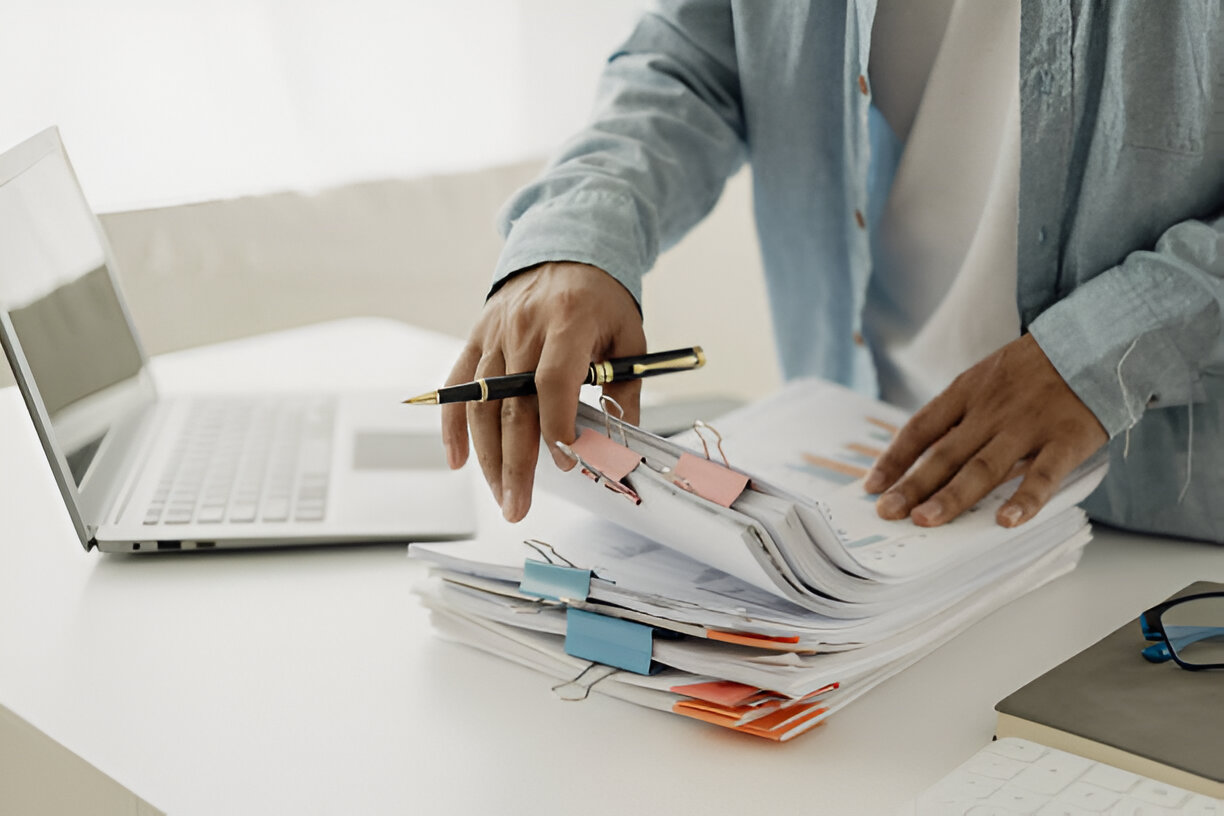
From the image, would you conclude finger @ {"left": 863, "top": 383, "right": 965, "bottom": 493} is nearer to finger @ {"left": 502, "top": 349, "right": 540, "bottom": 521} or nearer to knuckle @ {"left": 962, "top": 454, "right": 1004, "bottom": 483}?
knuckle @ {"left": 962, "top": 454, "right": 1004, "bottom": 483}

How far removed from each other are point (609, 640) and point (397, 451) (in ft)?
1.51

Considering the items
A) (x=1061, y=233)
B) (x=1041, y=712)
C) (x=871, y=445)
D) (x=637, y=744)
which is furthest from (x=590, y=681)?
(x=1061, y=233)

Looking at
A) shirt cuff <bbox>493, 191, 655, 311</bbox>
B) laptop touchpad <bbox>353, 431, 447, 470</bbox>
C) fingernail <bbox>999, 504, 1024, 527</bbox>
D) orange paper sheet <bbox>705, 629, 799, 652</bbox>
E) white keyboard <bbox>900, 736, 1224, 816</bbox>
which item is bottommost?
white keyboard <bbox>900, 736, 1224, 816</bbox>

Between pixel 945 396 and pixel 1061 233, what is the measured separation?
0.19m

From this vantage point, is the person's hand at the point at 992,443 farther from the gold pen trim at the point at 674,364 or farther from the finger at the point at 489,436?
the finger at the point at 489,436

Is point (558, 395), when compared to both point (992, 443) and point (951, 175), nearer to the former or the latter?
point (992, 443)

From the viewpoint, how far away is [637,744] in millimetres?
663

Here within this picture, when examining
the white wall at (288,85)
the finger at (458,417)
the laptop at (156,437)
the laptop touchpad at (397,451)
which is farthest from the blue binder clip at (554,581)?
the white wall at (288,85)

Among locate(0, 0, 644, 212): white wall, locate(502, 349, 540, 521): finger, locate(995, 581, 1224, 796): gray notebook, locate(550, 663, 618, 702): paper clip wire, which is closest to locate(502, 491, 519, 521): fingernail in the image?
locate(502, 349, 540, 521): finger

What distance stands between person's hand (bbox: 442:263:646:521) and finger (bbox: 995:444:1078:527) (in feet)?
0.89

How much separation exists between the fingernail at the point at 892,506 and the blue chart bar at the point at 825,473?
0.24 ft

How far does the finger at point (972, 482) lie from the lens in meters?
0.81

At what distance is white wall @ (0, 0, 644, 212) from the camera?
1.75m

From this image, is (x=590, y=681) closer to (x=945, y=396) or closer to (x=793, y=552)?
(x=793, y=552)
